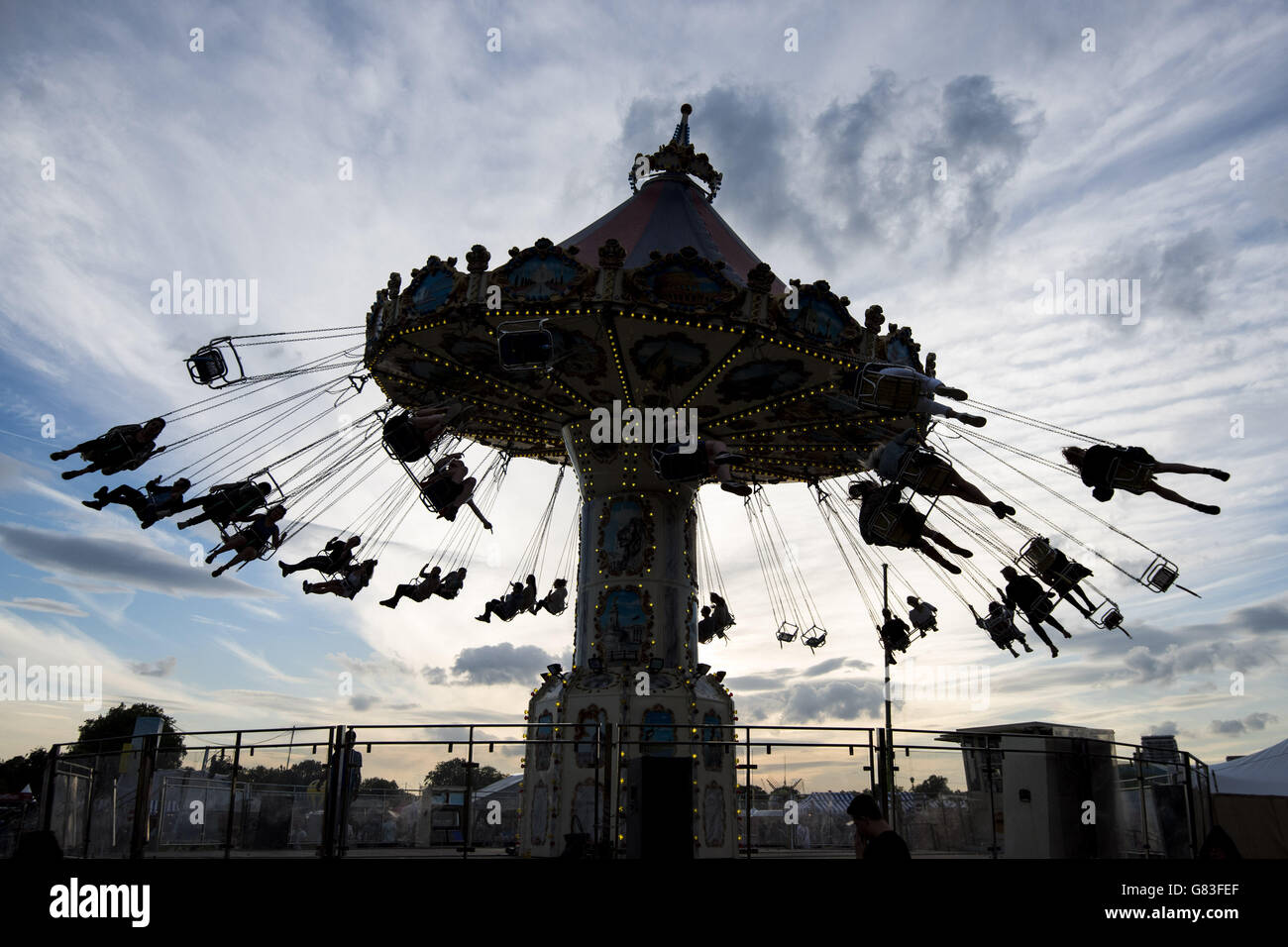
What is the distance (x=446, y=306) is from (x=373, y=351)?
6.94 feet

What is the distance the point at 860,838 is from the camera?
229 inches

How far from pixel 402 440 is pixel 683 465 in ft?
13.6

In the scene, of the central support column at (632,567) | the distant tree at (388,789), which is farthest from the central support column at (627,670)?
the distant tree at (388,789)

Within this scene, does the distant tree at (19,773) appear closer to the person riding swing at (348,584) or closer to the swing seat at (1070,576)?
the person riding swing at (348,584)

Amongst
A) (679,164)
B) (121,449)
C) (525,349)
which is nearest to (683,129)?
(679,164)

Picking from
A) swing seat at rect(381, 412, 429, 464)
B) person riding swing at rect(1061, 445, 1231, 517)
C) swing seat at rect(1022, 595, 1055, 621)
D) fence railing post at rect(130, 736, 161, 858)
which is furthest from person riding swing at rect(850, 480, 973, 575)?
fence railing post at rect(130, 736, 161, 858)

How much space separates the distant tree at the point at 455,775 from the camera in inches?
406

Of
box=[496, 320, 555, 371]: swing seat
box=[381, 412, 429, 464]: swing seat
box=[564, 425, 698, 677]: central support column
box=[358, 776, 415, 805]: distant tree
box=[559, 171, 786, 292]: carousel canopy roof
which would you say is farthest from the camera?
box=[559, 171, 786, 292]: carousel canopy roof

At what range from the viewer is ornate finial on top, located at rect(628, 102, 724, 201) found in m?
18.7

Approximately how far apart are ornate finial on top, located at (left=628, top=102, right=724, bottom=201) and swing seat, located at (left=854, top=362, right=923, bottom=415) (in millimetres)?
7195

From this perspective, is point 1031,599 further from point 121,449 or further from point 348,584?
point 121,449

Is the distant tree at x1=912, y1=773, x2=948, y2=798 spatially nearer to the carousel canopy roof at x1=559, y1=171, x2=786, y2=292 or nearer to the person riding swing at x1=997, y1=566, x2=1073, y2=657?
the person riding swing at x1=997, y1=566, x2=1073, y2=657
